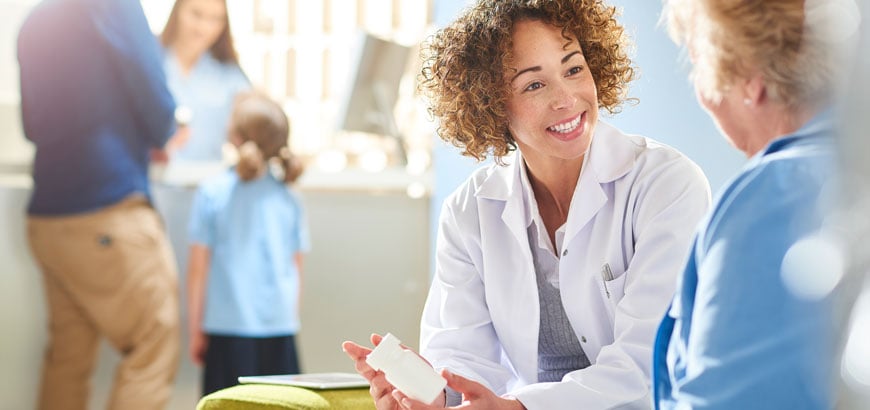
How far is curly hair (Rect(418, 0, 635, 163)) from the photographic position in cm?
159

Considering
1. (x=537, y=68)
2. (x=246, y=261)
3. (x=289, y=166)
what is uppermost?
(x=537, y=68)

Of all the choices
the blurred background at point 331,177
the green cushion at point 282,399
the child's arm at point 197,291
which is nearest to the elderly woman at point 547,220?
the green cushion at point 282,399

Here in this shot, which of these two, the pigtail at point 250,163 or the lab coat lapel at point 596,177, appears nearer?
the lab coat lapel at point 596,177

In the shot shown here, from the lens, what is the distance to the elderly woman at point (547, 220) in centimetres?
140

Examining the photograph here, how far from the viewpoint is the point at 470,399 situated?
54.7 inches

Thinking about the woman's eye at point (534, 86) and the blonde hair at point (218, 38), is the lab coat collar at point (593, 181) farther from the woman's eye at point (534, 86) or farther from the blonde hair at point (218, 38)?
the blonde hair at point (218, 38)

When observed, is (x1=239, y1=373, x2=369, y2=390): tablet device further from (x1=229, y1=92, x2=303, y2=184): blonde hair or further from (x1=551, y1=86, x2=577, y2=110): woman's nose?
(x1=229, y1=92, x2=303, y2=184): blonde hair

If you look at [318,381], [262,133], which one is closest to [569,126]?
[318,381]

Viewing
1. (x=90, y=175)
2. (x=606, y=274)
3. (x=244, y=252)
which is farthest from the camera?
(x=244, y=252)

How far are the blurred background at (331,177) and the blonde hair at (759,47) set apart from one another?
252 cm

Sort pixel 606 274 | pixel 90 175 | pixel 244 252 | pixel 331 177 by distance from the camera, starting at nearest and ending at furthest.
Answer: pixel 606 274 < pixel 90 175 < pixel 244 252 < pixel 331 177

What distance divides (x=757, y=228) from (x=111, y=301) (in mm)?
3127

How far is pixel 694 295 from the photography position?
3.08 ft

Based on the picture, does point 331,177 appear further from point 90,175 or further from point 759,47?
point 759,47
